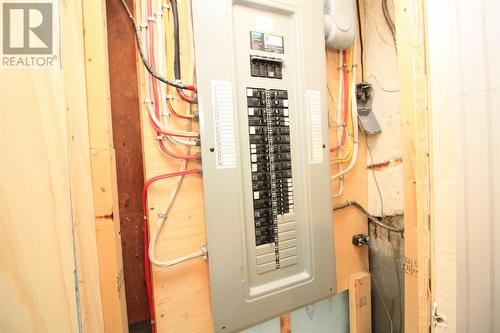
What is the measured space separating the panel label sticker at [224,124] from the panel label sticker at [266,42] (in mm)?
198

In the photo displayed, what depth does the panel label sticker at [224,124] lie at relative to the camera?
0.79 meters

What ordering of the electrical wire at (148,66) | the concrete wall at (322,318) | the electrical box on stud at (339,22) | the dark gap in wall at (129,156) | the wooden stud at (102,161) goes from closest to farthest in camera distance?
the wooden stud at (102,161), the electrical wire at (148,66), the dark gap in wall at (129,156), the electrical box on stud at (339,22), the concrete wall at (322,318)

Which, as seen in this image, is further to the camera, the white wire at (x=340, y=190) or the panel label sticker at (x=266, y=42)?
the white wire at (x=340, y=190)

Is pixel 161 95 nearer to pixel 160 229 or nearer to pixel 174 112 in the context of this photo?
pixel 174 112

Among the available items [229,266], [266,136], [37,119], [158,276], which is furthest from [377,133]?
[37,119]

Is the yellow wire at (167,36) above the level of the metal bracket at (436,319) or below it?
above

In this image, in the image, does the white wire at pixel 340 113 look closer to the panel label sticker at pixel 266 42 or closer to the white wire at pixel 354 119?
the white wire at pixel 354 119

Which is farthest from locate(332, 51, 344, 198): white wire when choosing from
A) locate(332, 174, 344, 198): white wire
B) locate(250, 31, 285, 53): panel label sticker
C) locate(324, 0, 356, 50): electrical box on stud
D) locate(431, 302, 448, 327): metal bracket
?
locate(431, 302, 448, 327): metal bracket

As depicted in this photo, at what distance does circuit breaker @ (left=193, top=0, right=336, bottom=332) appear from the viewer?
785mm

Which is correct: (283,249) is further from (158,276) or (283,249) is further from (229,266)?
(158,276)

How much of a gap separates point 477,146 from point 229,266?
754 mm

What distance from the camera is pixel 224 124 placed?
797 mm

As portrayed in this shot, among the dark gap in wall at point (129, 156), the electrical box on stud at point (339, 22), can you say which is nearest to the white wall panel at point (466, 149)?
the electrical box on stud at point (339, 22)

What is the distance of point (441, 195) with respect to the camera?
49 centimetres
